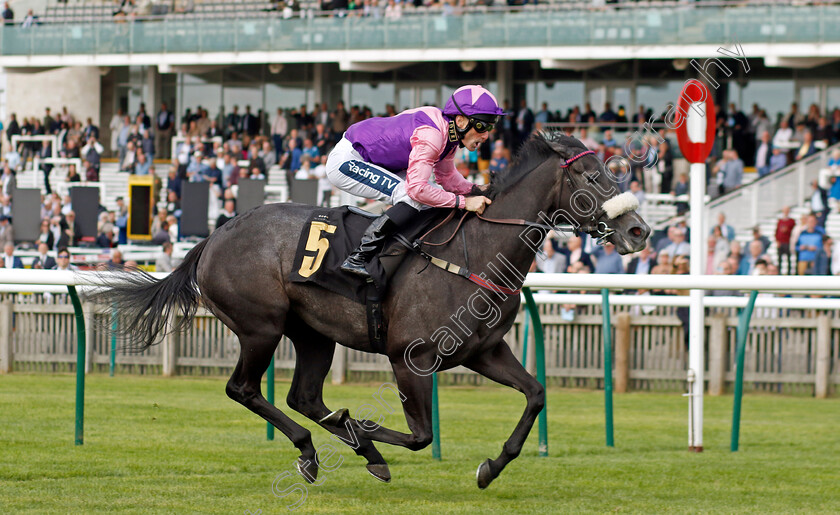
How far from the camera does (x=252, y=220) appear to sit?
5.71 metres

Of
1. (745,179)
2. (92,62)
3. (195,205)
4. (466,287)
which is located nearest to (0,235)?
(195,205)

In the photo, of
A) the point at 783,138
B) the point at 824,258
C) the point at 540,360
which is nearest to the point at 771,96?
the point at 783,138

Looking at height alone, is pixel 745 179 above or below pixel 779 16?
below

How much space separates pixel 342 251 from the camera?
17.7 feet

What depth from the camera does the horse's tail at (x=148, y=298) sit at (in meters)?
5.82

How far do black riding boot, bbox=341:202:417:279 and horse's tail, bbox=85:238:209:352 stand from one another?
917 millimetres

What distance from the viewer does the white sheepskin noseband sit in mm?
5051

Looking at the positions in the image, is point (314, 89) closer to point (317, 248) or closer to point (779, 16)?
point (779, 16)

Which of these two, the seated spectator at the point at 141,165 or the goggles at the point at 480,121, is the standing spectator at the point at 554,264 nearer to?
the goggles at the point at 480,121

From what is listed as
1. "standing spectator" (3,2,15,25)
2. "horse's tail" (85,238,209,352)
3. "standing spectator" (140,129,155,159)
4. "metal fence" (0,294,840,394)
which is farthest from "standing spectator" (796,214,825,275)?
"standing spectator" (3,2,15,25)

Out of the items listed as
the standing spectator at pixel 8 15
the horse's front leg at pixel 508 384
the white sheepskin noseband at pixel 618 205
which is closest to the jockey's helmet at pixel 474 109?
the white sheepskin noseband at pixel 618 205

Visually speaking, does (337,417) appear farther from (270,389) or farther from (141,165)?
(141,165)

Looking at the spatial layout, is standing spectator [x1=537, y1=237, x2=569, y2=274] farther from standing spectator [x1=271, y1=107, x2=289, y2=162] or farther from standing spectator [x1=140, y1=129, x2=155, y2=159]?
standing spectator [x1=140, y1=129, x2=155, y2=159]

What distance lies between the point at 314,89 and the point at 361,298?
22.0 m
